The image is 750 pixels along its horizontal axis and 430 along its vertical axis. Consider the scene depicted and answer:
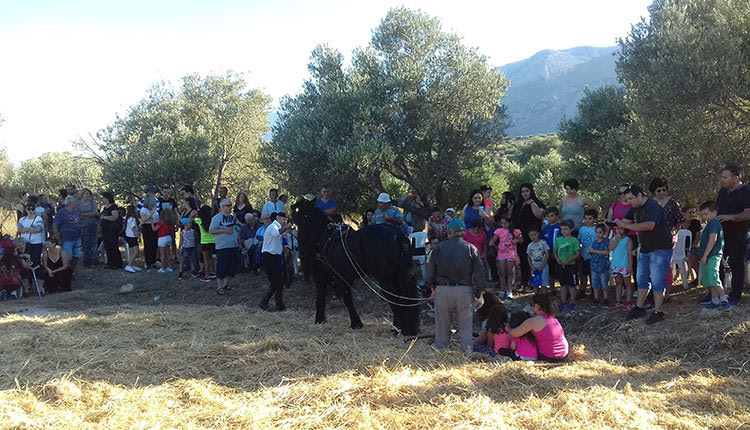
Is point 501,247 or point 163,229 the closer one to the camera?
point 501,247

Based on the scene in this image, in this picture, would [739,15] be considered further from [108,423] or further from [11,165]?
[11,165]

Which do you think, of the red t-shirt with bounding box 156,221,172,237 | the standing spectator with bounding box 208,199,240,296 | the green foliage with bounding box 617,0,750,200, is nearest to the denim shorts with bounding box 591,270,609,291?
the green foliage with bounding box 617,0,750,200

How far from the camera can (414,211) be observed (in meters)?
12.1

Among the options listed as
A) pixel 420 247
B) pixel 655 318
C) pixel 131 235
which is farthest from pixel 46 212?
pixel 655 318

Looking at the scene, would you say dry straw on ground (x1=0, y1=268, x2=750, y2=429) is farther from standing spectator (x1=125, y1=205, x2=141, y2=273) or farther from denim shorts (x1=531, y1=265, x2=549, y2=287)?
standing spectator (x1=125, y1=205, x2=141, y2=273)

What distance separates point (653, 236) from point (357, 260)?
411cm

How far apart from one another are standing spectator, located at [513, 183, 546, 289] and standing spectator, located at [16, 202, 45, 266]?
10.8 m

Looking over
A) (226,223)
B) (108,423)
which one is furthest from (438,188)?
(108,423)

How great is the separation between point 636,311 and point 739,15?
6.61 metres

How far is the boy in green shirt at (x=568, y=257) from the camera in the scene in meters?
8.20

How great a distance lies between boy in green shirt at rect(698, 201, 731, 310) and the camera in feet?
22.4

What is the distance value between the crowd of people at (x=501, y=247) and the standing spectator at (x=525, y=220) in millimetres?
20

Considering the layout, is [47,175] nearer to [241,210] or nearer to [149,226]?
[149,226]

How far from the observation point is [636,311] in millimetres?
7297
